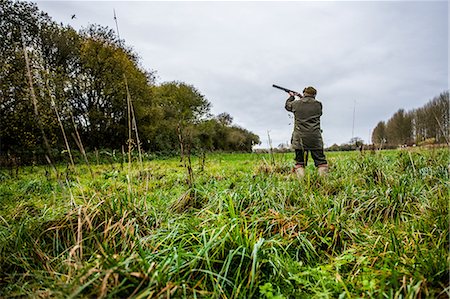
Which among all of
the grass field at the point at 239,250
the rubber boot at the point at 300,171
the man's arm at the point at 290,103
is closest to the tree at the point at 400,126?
the man's arm at the point at 290,103

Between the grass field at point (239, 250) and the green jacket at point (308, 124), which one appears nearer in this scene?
the grass field at point (239, 250)

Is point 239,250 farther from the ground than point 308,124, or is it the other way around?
point 308,124

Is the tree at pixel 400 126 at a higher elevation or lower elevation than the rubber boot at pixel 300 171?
higher

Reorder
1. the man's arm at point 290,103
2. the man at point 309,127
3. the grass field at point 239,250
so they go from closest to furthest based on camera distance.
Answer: the grass field at point 239,250, the man at point 309,127, the man's arm at point 290,103

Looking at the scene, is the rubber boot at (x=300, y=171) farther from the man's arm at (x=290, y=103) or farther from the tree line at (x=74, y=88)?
the tree line at (x=74, y=88)

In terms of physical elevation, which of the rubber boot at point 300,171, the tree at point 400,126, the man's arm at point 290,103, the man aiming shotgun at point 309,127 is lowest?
the rubber boot at point 300,171

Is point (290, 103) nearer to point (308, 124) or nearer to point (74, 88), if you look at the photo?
point (308, 124)

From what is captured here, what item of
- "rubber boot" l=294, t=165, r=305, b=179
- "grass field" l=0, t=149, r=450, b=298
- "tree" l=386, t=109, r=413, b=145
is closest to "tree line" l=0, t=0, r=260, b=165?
"rubber boot" l=294, t=165, r=305, b=179

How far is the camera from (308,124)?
19.7 feet

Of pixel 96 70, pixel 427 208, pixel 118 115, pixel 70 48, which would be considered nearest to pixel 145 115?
pixel 118 115

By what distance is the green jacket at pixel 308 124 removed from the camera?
596 centimetres

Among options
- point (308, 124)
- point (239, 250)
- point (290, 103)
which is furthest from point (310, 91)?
point (239, 250)

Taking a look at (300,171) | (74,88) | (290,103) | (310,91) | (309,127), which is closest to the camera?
(300,171)

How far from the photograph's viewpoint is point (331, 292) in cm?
176
